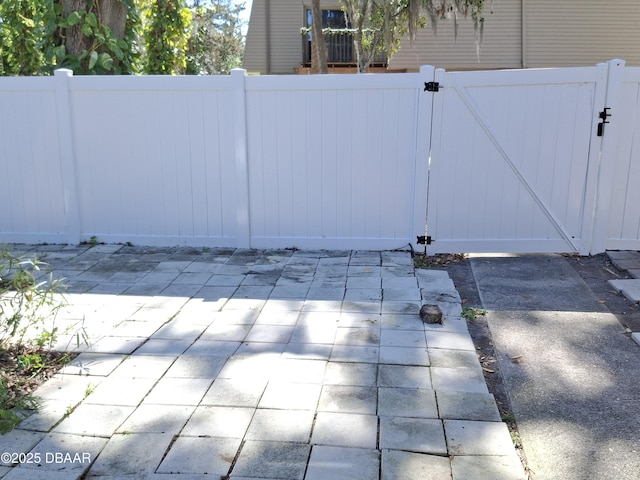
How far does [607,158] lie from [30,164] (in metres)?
6.22

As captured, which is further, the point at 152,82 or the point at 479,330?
the point at 152,82

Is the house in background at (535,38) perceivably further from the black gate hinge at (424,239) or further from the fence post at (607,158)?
the black gate hinge at (424,239)

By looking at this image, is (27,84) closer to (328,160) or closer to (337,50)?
(328,160)

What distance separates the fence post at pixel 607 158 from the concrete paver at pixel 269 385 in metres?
1.89

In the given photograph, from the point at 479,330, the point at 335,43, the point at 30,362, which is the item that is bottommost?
the point at 479,330

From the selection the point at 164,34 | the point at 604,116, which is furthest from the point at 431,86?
the point at 164,34

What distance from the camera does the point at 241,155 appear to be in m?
6.17

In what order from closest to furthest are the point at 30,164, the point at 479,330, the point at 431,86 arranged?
the point at 479,330 < the point at 431,86 < the point at 30,164

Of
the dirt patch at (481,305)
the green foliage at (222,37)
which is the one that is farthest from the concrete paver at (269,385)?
the green foliage at (222,37)

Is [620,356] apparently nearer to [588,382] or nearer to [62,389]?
[588,382]

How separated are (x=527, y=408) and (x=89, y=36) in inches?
273

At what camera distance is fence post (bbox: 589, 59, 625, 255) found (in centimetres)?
564

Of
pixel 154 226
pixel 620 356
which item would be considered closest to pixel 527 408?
pixel 620 356

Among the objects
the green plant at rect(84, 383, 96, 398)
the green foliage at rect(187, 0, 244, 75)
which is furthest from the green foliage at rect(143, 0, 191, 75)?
the green foliage at rect(187, 0, 244, 75)
